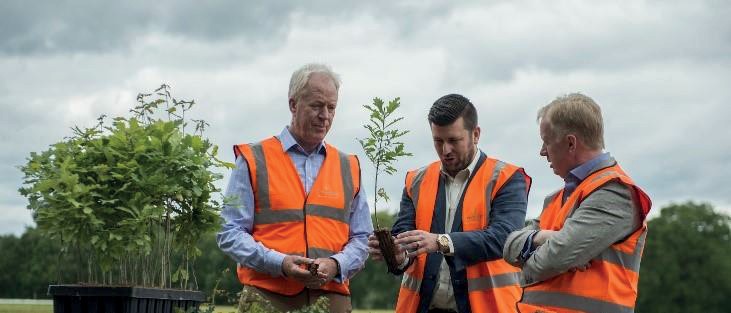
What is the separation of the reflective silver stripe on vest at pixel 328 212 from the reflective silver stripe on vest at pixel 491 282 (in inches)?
48.5

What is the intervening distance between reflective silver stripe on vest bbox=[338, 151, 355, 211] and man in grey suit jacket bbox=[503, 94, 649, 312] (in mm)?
2124

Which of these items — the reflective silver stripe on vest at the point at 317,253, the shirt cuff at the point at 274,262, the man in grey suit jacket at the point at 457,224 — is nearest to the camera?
the man in grey suit jacket at the point at 457,224

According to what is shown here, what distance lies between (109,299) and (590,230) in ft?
10.1

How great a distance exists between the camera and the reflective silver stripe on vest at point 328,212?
740 centimetres

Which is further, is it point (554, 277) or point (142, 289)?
point (142, 289)

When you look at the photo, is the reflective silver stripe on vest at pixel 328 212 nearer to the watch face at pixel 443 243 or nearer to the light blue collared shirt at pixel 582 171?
the watch face at pixel 443 243

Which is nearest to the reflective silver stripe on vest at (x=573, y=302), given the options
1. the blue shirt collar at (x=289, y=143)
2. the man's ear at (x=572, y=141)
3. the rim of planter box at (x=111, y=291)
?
the man's ear at (x=572, y=141)

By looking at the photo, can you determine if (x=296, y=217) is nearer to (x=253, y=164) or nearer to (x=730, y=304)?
(x=253, y=164)

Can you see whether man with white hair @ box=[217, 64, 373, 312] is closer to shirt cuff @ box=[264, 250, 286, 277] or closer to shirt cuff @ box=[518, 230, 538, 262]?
shirt cuff @ box=[264, 250, 286, 277]

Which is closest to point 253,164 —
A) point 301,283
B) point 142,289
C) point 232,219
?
point 232,219

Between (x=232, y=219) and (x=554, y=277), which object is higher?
(x=232, y=219)

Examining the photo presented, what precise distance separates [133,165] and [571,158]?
9.42ft

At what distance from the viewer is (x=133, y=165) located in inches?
252

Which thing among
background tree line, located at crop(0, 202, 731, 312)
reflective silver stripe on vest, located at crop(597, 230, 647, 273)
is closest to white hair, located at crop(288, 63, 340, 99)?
reflective silver stripe on vest, located at crop(597, 230, 647, 273)
